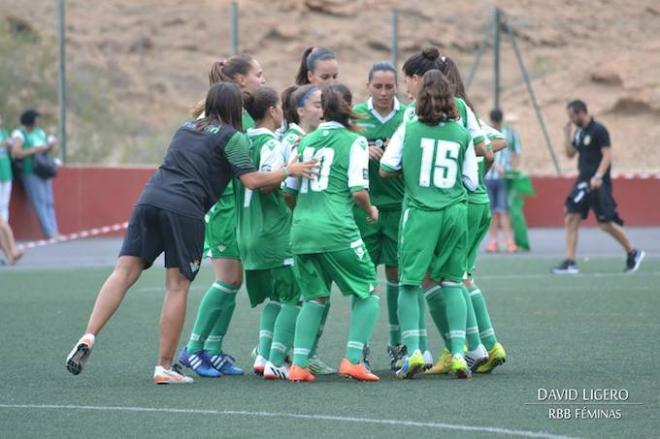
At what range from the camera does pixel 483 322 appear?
30.1 feet

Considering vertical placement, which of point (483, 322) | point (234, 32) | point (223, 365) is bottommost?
point (223, 365)

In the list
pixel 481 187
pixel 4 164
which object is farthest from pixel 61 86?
pixel 481 187

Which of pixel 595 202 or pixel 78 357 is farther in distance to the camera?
pixel 595 202

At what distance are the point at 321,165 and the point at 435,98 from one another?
2.56ft

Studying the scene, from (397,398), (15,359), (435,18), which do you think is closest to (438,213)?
(397,398)

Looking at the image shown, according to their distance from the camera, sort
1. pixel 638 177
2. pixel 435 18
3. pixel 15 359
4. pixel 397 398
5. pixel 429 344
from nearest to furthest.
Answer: pixel 397 398 → pixel 15 359 → pixel 429 344 → pixel 638 177 → pixel 435 18

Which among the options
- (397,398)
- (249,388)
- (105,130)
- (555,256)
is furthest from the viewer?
(105,130)

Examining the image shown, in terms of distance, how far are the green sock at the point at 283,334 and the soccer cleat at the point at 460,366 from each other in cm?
101

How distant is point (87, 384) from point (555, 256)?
38.5 ft

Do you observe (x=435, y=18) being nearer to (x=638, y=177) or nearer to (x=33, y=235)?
(x=638, y=177)

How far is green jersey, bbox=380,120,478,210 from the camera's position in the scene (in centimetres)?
870

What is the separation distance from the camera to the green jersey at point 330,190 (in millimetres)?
8570

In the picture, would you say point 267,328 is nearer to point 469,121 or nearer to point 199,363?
point 199,363

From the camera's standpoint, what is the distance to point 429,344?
34.5 feet
